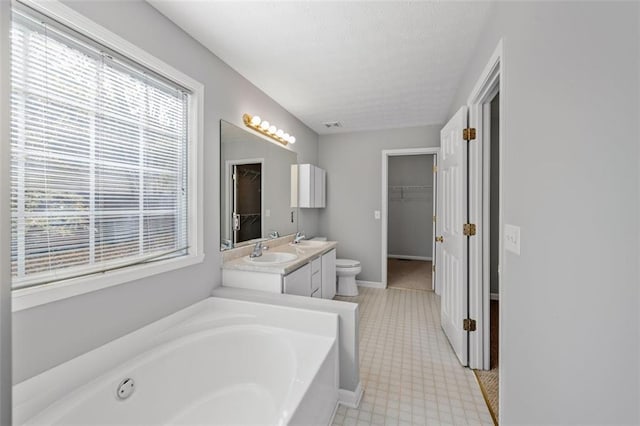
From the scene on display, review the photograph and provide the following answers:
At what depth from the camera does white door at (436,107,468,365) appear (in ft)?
7.14

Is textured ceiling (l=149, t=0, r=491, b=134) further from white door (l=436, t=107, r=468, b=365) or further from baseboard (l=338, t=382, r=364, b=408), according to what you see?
baseboard (l=338, t=382, r=364, b=408)

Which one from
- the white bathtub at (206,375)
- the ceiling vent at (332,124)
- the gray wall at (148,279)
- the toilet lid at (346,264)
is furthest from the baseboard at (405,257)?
the white bathtub at (206,375)

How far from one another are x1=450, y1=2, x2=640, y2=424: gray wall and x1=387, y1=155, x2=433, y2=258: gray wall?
4.85 m

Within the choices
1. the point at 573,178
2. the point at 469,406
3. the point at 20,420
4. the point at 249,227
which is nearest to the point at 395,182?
the point at 249,227

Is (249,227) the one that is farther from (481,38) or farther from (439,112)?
(439,112)

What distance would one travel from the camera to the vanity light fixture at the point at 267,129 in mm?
2602

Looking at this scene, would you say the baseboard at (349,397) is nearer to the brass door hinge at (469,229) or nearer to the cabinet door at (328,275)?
the cabinet door at (328,275)

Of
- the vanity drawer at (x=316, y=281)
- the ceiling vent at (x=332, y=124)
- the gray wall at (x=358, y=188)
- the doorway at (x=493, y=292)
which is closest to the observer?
the doorway at (x=493, y=292)

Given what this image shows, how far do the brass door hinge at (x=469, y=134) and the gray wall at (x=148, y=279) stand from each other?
72.2 inches

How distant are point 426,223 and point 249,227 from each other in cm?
447

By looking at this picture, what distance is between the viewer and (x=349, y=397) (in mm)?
1778

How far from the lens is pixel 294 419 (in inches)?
44.4

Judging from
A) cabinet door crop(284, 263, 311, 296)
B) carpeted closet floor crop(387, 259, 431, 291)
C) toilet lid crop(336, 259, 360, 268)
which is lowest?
carpeted closet floor crop(387, 259, 431, 291)

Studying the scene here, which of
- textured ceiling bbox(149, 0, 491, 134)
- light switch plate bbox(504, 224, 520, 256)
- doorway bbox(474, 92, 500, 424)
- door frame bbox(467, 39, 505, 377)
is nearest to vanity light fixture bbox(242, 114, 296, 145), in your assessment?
textured ceiling bbox(149, 0, 491, 134)
